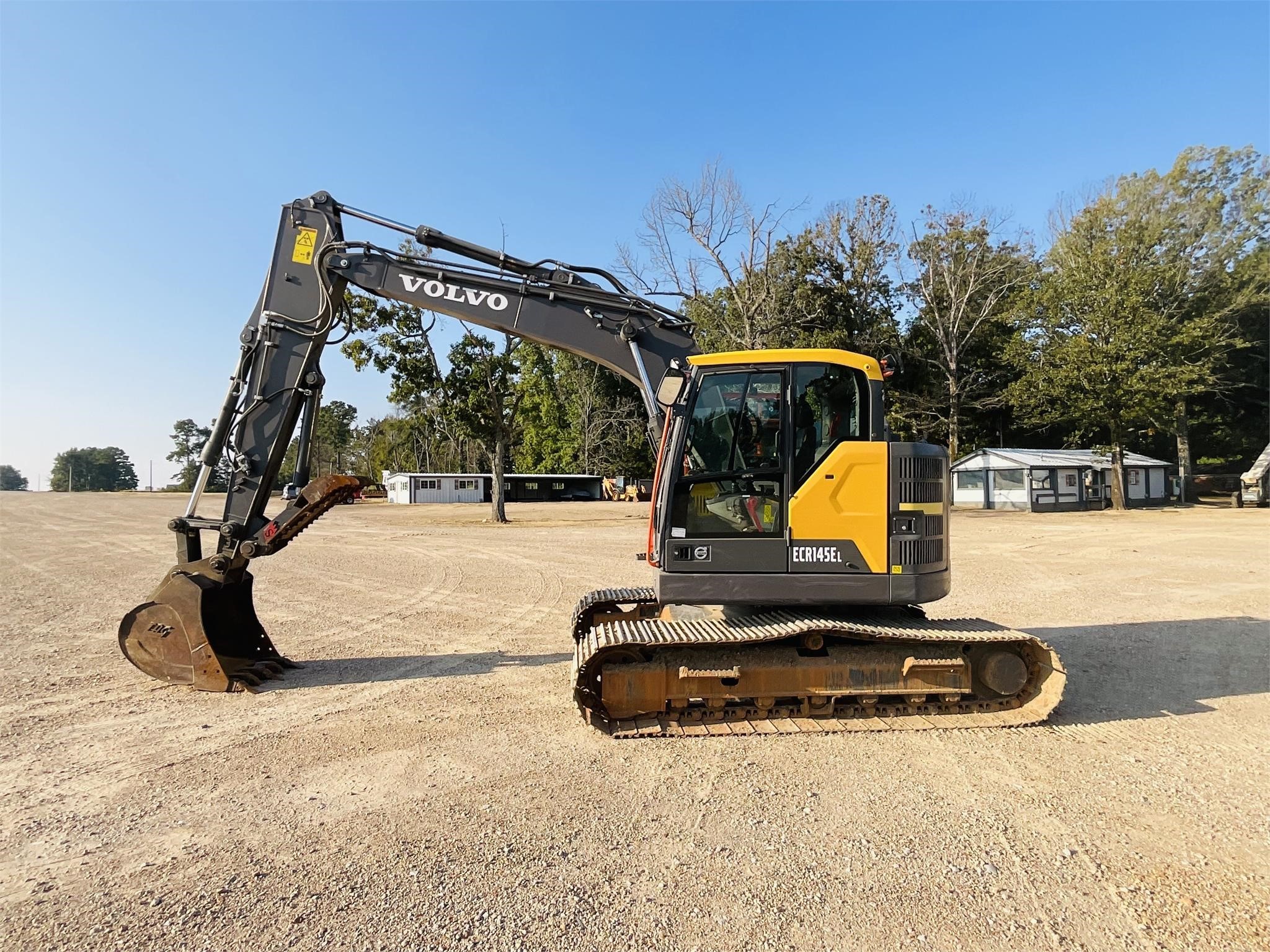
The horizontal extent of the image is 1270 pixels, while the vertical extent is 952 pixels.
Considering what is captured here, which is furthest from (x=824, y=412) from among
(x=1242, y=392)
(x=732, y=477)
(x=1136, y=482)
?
(x=1242, y=392)

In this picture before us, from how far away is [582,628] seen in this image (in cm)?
705

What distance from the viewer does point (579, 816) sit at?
4.12m

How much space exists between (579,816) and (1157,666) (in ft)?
21.2

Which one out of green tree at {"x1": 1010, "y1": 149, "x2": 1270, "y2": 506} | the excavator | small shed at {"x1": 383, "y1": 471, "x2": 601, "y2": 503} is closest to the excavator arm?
the excavator

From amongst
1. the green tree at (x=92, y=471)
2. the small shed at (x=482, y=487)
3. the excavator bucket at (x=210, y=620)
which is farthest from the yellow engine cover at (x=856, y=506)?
the green tree at (x=92, y=471)

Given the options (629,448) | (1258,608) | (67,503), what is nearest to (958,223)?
(629,448)

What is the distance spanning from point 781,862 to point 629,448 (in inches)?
2381

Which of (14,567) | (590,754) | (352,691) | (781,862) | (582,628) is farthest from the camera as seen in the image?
(14,567)

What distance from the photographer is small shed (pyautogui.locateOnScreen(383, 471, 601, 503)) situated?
198 feet

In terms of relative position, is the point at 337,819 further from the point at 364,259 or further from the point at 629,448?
the point at 629,448

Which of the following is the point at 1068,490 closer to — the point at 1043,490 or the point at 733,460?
the point at 1043,490

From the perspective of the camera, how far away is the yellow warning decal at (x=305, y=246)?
6.99m

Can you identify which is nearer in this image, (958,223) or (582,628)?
(582,628)

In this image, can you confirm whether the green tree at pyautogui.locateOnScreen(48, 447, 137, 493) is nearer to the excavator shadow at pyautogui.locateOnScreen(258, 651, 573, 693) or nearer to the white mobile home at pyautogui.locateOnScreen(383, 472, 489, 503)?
the white mobile home at pyautogui.locateOnScreen(383, 472, 489, 503)
